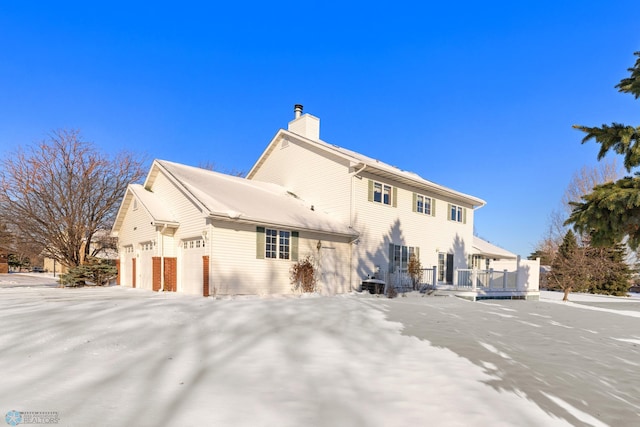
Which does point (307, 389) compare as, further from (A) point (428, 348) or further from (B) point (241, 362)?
(A) point (428, 348)

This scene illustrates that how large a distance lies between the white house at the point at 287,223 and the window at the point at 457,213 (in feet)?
0.22

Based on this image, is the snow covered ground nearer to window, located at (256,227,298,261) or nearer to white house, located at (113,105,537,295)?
white house, located at (113,105,537,295)

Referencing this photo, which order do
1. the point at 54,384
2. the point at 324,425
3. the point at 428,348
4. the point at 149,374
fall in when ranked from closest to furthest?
the point at 324,425 < the point at 54,384 < the point at 149,374 < the point at 428,348

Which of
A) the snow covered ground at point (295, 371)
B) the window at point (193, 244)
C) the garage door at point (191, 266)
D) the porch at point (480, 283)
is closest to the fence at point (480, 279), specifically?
the porch at point (480, 283)

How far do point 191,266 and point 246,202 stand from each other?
337 cm

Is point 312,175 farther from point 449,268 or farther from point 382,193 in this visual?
point 449,268

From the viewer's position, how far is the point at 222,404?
356 cm

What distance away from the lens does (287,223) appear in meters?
14.1

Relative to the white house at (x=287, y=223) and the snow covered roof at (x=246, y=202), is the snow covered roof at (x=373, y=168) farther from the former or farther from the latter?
the snow covered roof at (x=246, y=202)

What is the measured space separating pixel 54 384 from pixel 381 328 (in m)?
5.72

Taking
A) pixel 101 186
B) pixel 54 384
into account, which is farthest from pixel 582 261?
pixel 101 186

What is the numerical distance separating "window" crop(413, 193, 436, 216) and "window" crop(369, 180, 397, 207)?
5.99ft

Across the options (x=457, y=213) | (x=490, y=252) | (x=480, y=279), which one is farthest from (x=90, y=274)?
(x=490, y=252)

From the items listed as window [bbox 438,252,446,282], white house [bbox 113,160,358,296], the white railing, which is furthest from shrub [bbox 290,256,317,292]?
window [bbox 438,252,446,282]
